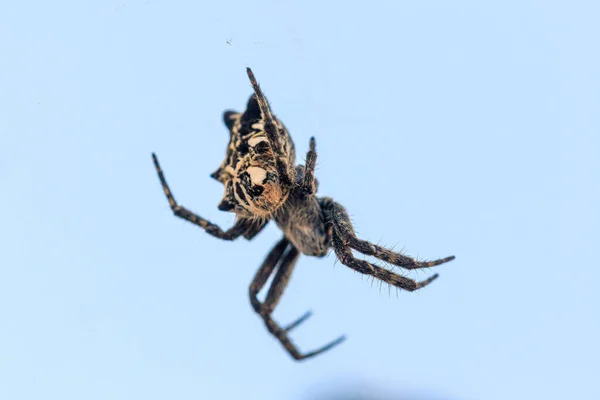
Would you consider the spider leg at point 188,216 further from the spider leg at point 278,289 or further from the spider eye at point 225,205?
the spider leg at point 278,289

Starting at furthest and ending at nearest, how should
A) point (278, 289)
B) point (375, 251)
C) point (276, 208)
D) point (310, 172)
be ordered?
point (278, 289) → point (276, 208) → point (375, 251) → point (310, 172)

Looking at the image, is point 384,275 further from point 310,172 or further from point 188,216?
point 188,216

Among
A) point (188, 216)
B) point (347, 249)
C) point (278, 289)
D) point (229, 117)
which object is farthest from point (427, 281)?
point (229, 117)

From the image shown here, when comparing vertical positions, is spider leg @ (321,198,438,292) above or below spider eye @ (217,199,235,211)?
below

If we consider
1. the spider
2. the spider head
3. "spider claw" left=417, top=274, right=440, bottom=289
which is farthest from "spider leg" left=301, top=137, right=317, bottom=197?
"spider claw" left=417, top=274, right=440, bottom=289

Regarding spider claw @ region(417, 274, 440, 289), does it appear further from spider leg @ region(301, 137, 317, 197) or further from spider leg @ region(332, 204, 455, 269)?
spider leg @ region(301, 137, 317, 197)
